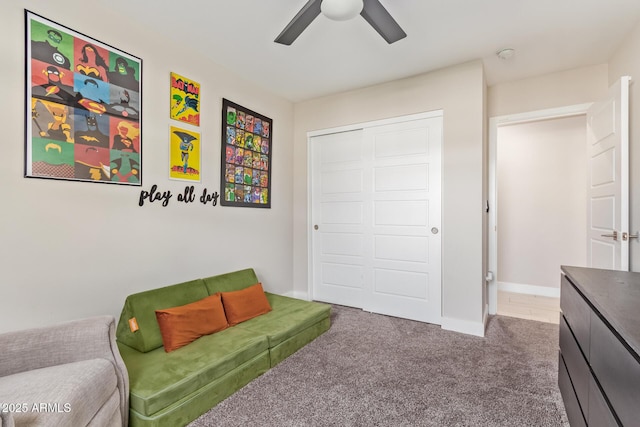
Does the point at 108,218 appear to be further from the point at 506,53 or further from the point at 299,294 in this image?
the point at 506,53

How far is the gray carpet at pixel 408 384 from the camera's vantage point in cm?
170

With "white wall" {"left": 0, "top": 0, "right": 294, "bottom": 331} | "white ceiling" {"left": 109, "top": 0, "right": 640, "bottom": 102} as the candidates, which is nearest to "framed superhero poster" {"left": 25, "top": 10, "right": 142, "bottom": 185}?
"white wall" {"left": 0, "top": 0, "right": 294, "bottom": 331}

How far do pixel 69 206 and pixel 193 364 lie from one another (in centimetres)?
128

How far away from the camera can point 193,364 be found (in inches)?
70.4

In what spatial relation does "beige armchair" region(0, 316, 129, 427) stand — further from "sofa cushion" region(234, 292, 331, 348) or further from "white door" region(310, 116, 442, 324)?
"white door" region(310, 116, 442, 324)

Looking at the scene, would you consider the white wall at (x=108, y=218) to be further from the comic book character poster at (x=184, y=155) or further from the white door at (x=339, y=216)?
the white door at (x=339, y=216)

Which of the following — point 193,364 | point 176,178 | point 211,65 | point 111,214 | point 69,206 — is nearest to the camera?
point 193,364

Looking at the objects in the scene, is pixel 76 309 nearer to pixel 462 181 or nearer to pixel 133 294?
pixel 133 294

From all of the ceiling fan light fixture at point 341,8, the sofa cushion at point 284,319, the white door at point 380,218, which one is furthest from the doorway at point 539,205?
the ceiling fan light fixture at point 341,8

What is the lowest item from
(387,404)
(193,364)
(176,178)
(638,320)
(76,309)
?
(387,404)

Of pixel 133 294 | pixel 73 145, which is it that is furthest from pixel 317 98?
pixel 133 294

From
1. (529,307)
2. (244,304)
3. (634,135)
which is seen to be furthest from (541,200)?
(244,304)

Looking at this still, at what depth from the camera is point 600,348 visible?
3.85 ft

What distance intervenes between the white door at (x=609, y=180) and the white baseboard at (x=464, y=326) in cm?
112
